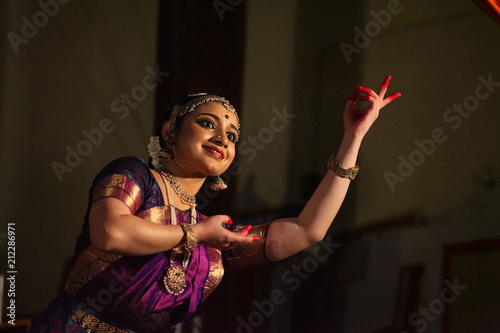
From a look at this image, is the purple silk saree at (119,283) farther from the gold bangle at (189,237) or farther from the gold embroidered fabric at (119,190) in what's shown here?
the gold bangle at (189,237)

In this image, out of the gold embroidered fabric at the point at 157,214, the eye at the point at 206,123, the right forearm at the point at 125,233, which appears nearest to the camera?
the right forearm at the point at 125,233

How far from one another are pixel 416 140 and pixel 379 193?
23 centimetres

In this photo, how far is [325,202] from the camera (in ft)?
5.36

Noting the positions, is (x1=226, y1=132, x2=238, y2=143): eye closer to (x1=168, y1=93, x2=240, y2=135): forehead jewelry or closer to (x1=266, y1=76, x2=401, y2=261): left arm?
(x1=168, y1=93, x2=240, y2=135): forehead jewelry

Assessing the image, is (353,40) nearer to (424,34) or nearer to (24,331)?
(424,34)

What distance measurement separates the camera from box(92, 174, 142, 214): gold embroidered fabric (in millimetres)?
1414

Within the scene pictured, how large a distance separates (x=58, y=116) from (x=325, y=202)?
2.36 feet

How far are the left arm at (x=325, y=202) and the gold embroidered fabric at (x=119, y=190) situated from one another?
1.29 feet

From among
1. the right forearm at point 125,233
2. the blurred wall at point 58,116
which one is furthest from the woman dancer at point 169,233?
the blurred wall at point 58,116

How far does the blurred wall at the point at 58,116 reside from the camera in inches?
64.4

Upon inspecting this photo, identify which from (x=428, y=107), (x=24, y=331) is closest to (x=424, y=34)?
(x=428, y=107)

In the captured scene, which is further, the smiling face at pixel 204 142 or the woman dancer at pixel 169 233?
the smiling face at pixel 204 142

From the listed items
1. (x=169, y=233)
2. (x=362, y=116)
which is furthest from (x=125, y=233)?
(x=362, y=116)

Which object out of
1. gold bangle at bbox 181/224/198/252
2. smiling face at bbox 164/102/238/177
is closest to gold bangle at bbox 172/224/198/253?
gold bangle at bbox 181/224/198/252
